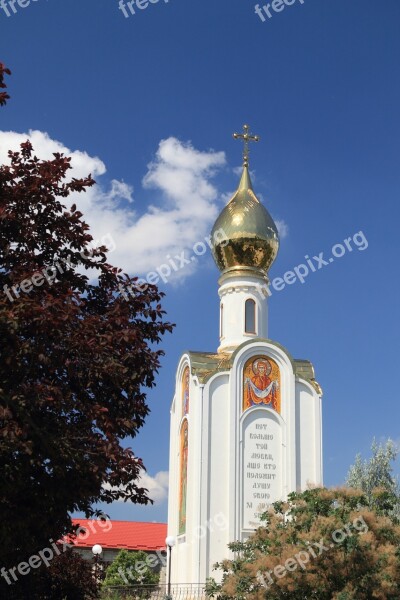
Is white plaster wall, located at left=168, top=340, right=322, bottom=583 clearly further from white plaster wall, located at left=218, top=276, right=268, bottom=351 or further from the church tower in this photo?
white plaster wall, located at left=218, top=276, right=268, bottom=351

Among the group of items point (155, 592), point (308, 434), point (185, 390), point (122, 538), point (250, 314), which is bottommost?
point (155, 592)

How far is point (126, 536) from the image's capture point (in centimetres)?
3903

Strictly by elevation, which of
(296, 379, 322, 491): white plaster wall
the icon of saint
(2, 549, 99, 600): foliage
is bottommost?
(2, 549, 99, 600): foliage

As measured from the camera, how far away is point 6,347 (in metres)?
7.98

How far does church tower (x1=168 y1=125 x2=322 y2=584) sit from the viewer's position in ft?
70.3

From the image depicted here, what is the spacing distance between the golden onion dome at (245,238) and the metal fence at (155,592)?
9736mm

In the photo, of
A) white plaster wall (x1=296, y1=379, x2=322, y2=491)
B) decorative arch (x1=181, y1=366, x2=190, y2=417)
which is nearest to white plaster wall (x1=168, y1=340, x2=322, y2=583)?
white plaster wall (x1=296, y1=379, x2=322, y2=491)

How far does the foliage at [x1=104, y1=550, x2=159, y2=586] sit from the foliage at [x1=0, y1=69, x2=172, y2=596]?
908 inches

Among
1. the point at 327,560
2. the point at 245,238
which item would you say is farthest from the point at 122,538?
the point at 327,560

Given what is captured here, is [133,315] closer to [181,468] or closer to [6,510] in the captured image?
[6,510]

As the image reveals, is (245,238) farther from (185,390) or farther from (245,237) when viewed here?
(185,390)

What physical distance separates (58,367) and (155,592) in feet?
44.4

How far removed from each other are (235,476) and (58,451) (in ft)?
47.3

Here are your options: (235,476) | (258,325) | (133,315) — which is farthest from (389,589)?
(258,325)
